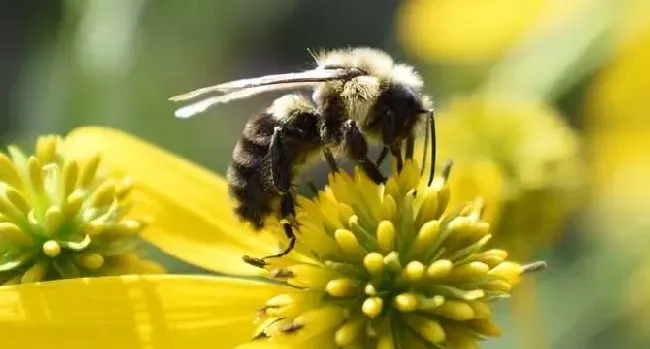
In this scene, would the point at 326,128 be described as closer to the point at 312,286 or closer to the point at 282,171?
the point at 282,171

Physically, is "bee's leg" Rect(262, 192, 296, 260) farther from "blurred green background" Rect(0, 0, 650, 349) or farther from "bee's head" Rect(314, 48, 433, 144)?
"blurred green background" Rect(0, 0, 650, 349)

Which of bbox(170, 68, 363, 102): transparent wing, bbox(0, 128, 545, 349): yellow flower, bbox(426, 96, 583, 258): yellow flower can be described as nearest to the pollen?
bbox(0, 128, 545, 349): yellow flower

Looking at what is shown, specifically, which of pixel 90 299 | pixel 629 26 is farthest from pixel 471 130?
pixel 90 299

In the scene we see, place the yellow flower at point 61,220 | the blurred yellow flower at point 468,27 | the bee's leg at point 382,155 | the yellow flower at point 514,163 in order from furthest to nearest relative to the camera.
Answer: the blurred yellow flower at point 468,27 → the yellow flower at point 514,163 → the bee's leg at point 382,155 → the yellow flower at point 61,220

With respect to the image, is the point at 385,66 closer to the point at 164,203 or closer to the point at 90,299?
the point at 164,203

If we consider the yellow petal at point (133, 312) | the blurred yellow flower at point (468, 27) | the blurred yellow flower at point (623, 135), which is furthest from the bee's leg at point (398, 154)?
the blurred yellow flower at point (623, 135)

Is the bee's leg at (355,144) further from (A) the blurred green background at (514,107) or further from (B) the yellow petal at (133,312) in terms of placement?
(A) the blurred green background at (514,107)

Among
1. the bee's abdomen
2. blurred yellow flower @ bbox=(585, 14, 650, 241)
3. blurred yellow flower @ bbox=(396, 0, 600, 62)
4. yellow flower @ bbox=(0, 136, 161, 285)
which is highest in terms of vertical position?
blurred yellow flower @ bbox=(396, 0, 600, 62)
